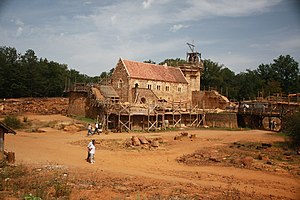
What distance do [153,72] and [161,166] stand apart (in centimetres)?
2841

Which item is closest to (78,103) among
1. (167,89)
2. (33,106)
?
(167,89)

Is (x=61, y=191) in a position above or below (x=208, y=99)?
below

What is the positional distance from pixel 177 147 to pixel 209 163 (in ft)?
19.8

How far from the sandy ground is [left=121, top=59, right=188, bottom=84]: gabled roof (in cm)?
1589

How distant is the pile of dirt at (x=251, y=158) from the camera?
18656mm

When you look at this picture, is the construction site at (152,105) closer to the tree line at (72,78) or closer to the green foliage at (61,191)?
the tree line at (72,78)

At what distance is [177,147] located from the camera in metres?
26.1

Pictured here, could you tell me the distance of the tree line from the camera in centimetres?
5834

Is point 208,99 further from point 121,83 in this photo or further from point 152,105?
point 152,105

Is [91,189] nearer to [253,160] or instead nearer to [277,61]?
[253,160]

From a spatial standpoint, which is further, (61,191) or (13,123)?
(13,123)

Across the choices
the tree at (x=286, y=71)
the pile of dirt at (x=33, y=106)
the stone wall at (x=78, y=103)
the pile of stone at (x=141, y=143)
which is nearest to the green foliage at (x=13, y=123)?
the stone wall at (x=78, y=103)

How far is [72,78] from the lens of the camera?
252 feet

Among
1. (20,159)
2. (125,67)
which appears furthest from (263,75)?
(20,159)
